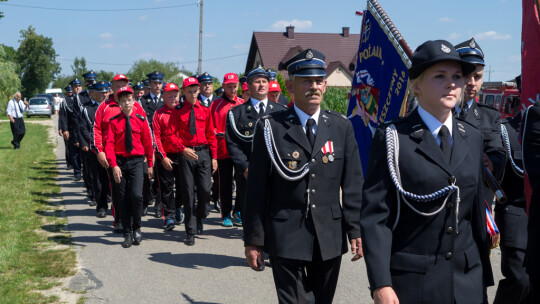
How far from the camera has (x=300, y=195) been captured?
399 centimetres

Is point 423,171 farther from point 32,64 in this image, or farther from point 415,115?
point 32,64

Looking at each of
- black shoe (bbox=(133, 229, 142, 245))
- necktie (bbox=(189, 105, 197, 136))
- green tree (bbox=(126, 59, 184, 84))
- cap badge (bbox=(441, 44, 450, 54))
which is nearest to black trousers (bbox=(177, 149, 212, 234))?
necktie (bbox=(189, 105, 197, 136))

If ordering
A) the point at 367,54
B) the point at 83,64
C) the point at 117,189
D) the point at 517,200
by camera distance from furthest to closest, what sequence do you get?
1. the point at 83,64
2. the point at 117,189
3. the point at 367,54
4. the point at 517,200

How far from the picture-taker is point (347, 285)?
635 cm

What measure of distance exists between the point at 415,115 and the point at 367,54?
2.38 m

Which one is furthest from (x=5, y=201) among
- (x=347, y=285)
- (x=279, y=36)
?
(x=279, y=36)

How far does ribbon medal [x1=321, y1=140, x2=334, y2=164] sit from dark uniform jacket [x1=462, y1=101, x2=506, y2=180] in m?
1.09

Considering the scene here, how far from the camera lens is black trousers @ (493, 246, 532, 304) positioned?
432 cm

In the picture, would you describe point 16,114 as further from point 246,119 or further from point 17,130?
point 246,119

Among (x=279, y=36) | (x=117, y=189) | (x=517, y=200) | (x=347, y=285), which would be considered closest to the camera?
(x=517, y=200)

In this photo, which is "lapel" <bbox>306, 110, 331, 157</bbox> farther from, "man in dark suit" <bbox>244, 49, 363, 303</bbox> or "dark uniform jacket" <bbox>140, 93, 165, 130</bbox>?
"dark uniform jacket" <bbox>140, 93, 165, 130</bbox>

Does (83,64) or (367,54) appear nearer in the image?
(367,54)

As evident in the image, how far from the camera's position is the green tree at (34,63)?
10612 centimetres

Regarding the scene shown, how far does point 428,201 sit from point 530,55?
3.58 feet
